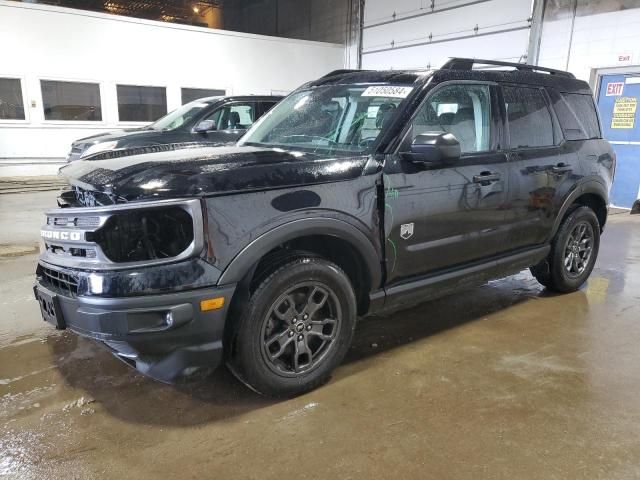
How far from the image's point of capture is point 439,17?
12.7 metres

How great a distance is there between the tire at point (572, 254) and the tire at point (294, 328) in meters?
2.38

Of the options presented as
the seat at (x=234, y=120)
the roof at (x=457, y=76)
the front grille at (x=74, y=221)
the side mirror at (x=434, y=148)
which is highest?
the roof at (x=457, y=76)

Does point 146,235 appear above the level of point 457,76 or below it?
below

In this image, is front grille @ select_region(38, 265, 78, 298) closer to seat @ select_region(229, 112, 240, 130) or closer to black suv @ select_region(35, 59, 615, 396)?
black suv @ select_region(35, 59, 615, 396)

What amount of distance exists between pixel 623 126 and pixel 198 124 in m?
7.56


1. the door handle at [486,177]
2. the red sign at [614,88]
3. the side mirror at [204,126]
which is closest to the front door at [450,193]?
the door handle at [486,177]

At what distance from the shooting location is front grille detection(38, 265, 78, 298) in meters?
2.40

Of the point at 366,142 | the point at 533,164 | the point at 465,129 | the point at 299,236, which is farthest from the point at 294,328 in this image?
the point at 533,164

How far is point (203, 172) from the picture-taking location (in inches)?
94.2

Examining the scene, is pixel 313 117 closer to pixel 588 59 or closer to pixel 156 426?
pixel 156 426

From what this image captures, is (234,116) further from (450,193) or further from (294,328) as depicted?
(294,328)

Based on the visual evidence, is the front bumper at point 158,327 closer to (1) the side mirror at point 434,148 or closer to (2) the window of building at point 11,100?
(1) the side mirror at point 434,148

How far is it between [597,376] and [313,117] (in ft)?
8.21

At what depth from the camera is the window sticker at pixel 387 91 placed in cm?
316
